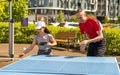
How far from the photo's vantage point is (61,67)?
14.9 feet

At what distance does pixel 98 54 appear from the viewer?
7211 millimetres

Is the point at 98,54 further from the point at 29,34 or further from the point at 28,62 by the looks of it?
the point at 29,34

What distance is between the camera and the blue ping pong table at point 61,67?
4.15m

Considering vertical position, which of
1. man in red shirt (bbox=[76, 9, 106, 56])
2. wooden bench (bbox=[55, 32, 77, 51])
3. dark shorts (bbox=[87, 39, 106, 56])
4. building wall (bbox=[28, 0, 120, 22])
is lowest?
wooden bench (bbox=[55, 32, 77, 51])

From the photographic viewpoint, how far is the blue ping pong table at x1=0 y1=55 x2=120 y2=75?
163 inches

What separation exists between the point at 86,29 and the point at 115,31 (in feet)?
39.0

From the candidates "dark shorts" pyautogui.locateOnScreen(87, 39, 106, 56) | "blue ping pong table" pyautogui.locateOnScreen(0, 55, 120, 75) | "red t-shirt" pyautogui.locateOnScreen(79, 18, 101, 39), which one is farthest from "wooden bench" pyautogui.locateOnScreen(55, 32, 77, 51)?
"blue ping pong table" pyautogui.locateOnScreen(0, 55, 120, 75)

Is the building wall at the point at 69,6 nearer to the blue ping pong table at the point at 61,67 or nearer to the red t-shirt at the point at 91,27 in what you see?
the red t-shirt at the point at 91,27

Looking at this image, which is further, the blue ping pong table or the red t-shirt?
the red t-shirt

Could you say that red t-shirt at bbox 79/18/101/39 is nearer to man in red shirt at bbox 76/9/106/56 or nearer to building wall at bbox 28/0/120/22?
man in red shirt at bbox 76/9/106/56

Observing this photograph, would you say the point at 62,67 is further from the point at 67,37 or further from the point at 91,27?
the point at 67,37

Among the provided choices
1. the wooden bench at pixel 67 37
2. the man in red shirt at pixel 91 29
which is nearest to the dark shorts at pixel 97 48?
the man in red shirt at pixel 91 29

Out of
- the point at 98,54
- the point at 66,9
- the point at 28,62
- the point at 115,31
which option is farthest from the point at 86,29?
the point at 66,9

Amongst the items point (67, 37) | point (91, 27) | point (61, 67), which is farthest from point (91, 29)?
point (67, 37)
